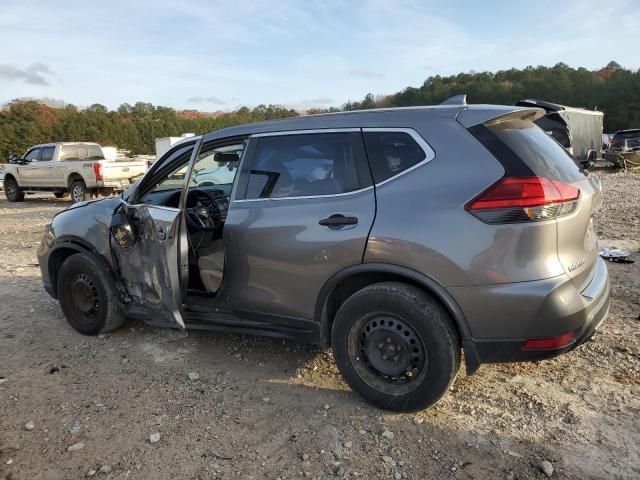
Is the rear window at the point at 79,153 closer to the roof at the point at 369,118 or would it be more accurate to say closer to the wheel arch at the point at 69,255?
the wheel arch at the point at 69,255

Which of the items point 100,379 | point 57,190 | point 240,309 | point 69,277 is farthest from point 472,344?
point 57,190

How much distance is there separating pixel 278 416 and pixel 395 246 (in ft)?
4.31

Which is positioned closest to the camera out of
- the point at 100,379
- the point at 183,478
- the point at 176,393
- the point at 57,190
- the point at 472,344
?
the point at 183,478

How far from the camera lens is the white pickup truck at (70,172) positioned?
1502cm

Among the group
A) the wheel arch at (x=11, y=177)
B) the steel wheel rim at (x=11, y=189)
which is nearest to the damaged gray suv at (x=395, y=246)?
the wheel arch at (x=11, y=177)

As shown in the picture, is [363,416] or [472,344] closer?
[472,344]

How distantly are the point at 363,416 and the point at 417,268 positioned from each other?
1.01 meters

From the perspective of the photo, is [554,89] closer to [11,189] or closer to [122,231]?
[11,189]

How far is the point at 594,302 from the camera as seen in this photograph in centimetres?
282

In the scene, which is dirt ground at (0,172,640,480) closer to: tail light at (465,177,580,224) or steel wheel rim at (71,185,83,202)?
tail light at (465,177,580,224)

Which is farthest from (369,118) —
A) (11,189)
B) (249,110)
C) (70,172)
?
(249,110)

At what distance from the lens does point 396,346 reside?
2979 millimetres

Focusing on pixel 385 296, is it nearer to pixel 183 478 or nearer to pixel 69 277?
pixel 183 478

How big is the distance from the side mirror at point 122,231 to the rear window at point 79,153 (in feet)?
45.2
